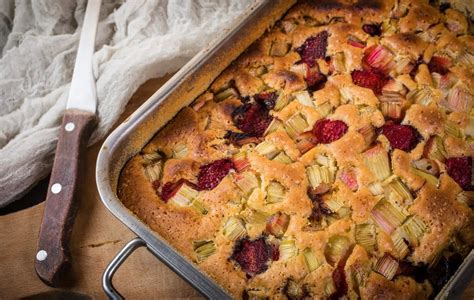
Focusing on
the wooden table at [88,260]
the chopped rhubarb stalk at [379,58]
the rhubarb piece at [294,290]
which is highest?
the chopped rhubarb stalk at [379,58]

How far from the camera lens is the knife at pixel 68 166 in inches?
65.6

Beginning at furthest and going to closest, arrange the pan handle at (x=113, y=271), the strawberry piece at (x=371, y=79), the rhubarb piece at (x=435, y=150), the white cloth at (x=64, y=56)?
the white cloth at (x=64, y=56), the strawberry piece at (x=371, y=79), the rhubarb piece at (x=435, y=150), the pan handle at (x=113, y=271)

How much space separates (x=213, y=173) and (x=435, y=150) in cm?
69

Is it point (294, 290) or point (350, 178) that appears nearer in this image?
point (294, 290)

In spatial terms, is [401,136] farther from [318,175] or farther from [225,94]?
[225,94]

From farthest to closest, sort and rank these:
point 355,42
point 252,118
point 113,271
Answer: point 355,42 < point 252,118 < point 113,271

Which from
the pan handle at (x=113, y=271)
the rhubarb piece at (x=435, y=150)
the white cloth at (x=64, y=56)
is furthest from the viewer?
the white cloth at (x=64, y=56)

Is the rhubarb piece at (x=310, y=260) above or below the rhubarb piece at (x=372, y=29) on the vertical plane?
below

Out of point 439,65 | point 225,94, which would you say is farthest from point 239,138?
point 439,65

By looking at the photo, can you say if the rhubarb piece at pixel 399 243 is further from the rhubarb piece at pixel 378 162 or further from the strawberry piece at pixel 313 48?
the strawberry piece at pixel 313 48

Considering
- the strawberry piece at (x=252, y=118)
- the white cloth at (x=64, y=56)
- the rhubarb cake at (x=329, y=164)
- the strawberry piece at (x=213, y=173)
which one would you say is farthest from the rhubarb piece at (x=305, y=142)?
the white cloth at (x=64, y=56)

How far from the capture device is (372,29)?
1.93m

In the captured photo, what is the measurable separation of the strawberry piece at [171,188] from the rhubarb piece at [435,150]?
0.73 metres

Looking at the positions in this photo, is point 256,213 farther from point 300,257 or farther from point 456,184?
point 456,184
